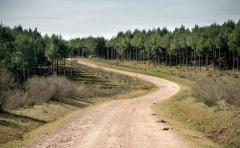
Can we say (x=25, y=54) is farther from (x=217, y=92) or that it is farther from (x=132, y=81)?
(x=217, y=92)

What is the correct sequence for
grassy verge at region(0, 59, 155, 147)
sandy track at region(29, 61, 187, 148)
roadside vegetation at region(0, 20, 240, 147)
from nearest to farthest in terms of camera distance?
sandy track at region(29, 61, 187, 148) → grassy verge at region(0, 59, 155, 147) → roadside vegetation at region(0, 20, 240, 147)

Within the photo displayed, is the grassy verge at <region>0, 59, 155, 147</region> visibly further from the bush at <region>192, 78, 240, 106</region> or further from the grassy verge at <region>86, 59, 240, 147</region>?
the bush at <region>192, 78, 240, 106</region>

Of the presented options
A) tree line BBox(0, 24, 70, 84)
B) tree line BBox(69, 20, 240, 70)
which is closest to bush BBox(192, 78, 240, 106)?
tree line BBox(0, 24, 70, 84)

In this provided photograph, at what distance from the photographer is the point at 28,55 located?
8775 centimetres

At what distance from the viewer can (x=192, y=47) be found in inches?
4515

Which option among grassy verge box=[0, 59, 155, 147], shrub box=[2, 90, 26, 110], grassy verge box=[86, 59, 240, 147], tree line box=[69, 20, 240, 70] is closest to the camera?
grassy verge box=[86, 59, 240, 147]

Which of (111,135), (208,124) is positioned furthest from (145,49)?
(111,135)

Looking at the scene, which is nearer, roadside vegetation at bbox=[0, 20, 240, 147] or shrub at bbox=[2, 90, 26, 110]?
roadside vegetation at bbox=[0, 20, 240, 147]

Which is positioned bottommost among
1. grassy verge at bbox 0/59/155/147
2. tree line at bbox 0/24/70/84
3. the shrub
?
grassy verge at bbox 0/59/155/147

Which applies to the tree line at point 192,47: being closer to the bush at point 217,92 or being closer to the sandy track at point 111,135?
the bush at point 217,92

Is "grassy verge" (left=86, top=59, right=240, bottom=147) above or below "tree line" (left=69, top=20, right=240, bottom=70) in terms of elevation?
below

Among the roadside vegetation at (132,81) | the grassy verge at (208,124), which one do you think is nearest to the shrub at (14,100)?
the roadside vegetation at (132,81)

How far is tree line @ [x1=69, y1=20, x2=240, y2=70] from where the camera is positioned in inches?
4215

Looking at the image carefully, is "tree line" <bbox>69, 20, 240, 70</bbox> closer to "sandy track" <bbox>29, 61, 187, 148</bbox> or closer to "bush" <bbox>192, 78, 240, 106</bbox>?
"bush" <bbox>192, 78, 240, 106</bbox>
